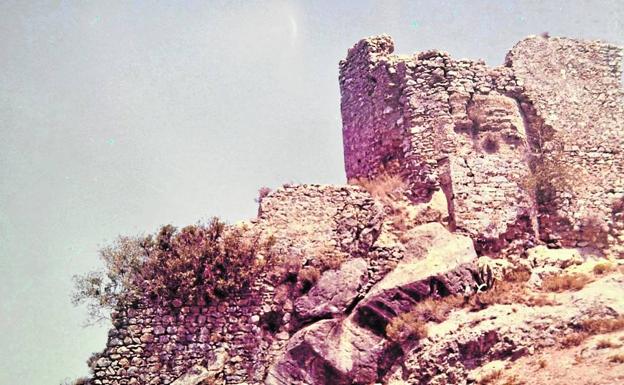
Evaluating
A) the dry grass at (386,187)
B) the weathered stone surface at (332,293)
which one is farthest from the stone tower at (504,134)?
the weathered stone surface at (332,293)

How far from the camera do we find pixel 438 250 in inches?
569

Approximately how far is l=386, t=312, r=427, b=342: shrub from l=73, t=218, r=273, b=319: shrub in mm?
3205

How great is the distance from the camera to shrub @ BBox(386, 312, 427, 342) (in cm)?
1298

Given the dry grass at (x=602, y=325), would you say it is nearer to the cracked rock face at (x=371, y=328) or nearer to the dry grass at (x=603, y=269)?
the dry grass at (x=603, y=269)

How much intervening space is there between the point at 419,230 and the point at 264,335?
442 cm

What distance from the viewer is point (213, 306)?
14055mm

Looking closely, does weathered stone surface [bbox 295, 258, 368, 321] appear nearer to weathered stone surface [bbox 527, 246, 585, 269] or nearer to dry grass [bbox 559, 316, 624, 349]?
weathered stone surface [bbox 527, 246, 585, 269]

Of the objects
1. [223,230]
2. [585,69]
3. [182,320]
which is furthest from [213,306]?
[585,69]

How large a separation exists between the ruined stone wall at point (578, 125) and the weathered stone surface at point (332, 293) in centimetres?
539

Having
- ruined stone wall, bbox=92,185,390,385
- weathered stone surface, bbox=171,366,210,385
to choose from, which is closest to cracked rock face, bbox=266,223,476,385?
ruined stone wall, bbox=92,185,390,385

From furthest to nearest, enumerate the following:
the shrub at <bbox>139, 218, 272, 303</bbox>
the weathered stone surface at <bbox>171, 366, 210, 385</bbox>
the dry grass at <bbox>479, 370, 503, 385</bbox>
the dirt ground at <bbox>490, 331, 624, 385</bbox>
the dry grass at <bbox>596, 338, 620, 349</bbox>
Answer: the shrub at <bbox>139, 218, 272, 303</bbox> → the weathered stone surface at <bbox>171, 366, 210, 385</bbox> → the dry grass at <bbox>479, 370, 503, 385</bbox> → the dry grass at <bbox>596, 338, 620, 349</bbox> → the dirt ground at <bbox>490, 331, 624, 385</bbox>

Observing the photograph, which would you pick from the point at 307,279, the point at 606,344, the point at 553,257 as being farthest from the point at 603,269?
the point at 307,279

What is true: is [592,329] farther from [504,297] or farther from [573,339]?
[504,297]

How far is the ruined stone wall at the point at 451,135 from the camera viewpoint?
628 inches
